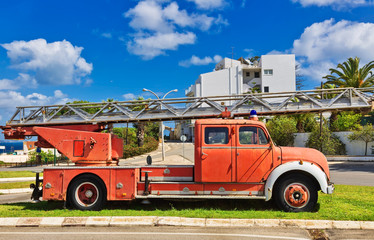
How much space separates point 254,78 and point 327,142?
28.5m

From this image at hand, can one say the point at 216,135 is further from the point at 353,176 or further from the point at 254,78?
the point at 254,78

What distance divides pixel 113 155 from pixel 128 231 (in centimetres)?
293

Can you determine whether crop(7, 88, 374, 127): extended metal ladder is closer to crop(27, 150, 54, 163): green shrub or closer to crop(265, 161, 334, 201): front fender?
crop(265, 161, 334, 201): front fender

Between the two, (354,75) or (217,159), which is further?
(354,75)

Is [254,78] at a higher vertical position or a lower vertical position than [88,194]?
higher

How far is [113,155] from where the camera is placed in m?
8.97

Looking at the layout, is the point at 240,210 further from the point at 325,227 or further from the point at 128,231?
the point at 128,231

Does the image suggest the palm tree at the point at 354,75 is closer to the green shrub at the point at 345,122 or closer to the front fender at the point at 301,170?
the green shrub at the point at 345,122

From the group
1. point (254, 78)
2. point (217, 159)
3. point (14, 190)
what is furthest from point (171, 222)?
point (254, 78)

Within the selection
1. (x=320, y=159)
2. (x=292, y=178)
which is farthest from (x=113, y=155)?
(x=320, y=159)

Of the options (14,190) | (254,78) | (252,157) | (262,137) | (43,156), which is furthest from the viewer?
(254,78)

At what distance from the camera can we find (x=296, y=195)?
300 inches

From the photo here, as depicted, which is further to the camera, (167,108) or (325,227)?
(167,108)

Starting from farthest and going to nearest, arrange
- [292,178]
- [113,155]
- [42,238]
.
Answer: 1. [113,155]
2. [292,178]
3. [42,238]
